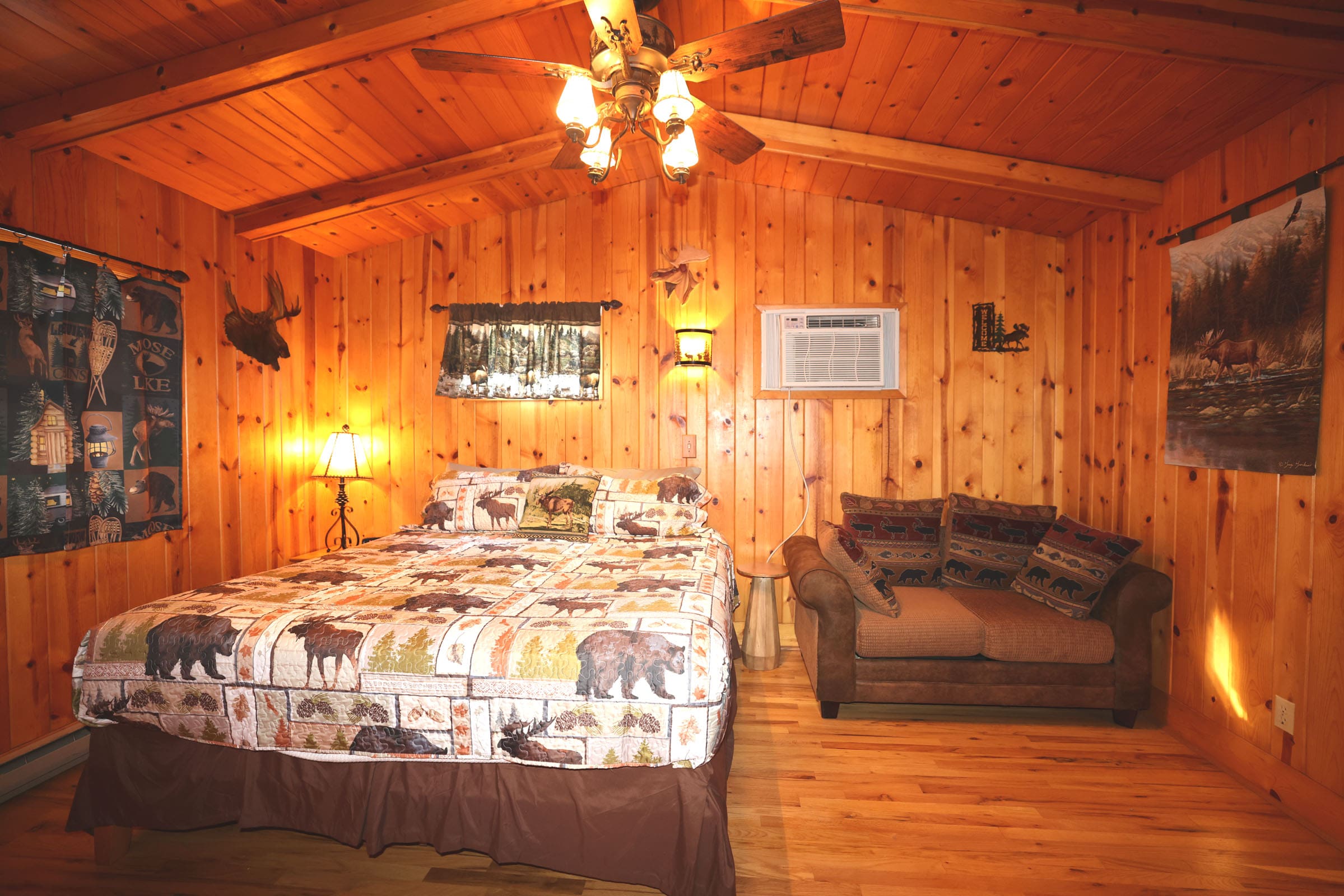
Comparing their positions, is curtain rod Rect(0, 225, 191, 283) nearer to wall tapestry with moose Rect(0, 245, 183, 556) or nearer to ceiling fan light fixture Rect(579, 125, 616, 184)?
wall tapestry with moose Rect(0, 245, 183, 556)

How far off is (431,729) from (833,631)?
65.9 inches

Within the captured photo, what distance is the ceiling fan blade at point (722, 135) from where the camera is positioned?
193 cm

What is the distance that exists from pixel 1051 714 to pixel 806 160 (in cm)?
289

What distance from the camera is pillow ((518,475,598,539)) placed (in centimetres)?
303

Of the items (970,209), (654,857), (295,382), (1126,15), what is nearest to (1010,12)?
(1126,15)

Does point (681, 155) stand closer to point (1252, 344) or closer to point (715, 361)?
point (715, 361)

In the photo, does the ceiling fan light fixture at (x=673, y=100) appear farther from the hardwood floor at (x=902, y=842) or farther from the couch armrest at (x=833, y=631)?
the hardwood floor at (x=902, y=842)

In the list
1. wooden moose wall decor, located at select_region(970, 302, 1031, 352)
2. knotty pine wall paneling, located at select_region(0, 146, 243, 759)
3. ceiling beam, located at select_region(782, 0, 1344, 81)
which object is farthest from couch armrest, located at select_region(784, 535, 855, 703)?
knotty pine wall paneling, located at select_region(0, 146, 243, 759)

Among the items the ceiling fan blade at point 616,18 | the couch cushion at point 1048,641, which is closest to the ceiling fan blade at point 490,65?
the ceiling fan blade at point 616,18

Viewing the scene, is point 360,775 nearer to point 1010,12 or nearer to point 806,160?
point 1010,12

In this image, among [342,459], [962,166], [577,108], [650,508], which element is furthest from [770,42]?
[342,459]

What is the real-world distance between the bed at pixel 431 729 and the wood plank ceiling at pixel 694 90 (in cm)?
183

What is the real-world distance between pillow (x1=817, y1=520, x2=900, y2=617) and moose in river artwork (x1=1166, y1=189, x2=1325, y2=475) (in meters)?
1.32

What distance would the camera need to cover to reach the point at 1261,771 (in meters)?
2.10
